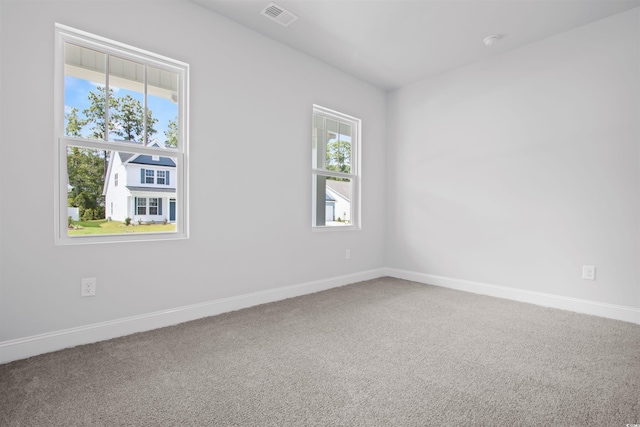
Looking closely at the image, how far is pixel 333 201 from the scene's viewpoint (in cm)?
409

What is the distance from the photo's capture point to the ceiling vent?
2.74 meters

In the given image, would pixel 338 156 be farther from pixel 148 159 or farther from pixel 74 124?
pixel 74 124

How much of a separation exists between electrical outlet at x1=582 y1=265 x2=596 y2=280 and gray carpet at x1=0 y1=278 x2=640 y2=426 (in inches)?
14.9

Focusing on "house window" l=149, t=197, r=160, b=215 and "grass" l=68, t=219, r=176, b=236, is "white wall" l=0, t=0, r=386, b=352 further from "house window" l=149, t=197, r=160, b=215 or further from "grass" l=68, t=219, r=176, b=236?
"house window" l=149, t=197, r=160, b=215

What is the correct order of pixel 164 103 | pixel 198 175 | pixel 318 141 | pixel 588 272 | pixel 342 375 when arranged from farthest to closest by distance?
pixel 318 141, pixel 588 272, pixel 198 175, pixel 164 103, pixel 342 375

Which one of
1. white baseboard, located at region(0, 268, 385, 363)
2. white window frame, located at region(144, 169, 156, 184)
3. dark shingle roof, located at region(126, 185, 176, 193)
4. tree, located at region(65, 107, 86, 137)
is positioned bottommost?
white baseboard, located at region(0, 268, 385, 363)

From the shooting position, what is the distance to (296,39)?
10.7 ft

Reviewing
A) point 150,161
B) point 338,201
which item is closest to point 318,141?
point 338,201

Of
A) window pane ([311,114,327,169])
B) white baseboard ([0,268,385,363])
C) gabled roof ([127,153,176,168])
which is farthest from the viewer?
window pane ([311,114,327,169])

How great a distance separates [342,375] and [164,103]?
250 centimetres

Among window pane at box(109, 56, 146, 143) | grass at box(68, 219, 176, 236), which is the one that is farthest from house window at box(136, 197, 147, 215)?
window pane at box(109, 56, 146, 143)

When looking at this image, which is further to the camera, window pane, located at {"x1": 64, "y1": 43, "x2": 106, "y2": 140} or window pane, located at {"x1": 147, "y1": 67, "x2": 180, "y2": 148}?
window pane, located at {"x1": 147, "y1": 67, "x2": 180, "y2": 148}

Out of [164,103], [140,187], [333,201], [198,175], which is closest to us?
[140,187]

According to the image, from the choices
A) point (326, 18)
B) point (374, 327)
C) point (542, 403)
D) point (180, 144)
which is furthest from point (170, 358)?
point (326, 18)
